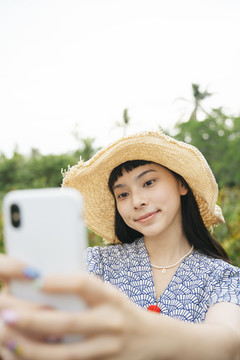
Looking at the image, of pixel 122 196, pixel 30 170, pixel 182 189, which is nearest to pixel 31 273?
pixel 122 196

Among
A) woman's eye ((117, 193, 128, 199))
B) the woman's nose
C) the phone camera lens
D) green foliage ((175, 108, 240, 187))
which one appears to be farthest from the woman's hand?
green foliage ((175, 108, 240, 187))

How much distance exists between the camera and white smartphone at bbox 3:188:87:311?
2.35 ft

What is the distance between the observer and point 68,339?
0.70 meters

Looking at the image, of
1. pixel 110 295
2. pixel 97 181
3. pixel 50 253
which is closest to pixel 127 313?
pixel 110 295

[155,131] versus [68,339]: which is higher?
[155,131]

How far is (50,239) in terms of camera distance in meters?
0.74

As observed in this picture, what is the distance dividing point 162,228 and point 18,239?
104cm

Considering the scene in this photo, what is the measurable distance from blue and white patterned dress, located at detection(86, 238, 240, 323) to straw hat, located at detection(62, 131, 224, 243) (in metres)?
0.33

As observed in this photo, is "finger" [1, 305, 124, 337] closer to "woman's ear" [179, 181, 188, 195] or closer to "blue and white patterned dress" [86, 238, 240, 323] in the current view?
"blue and white patterned dress" [86, 238, 240, 323]

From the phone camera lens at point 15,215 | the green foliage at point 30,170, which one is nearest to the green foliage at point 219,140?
the green foliage at point 30,170

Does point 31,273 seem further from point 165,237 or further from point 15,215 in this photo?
point 165,237

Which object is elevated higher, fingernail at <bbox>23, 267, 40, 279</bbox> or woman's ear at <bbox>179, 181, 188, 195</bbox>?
woman's ear at <bbox>179, 181, 188, 195</bbox>

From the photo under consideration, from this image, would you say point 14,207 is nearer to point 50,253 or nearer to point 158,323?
point 50,253

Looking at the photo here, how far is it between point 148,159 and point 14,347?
4.22 feet
